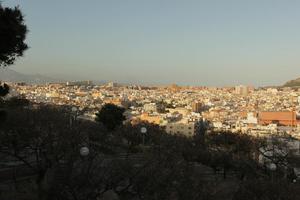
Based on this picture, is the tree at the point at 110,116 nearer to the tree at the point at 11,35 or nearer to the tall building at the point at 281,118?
the tree at the point at 11,35

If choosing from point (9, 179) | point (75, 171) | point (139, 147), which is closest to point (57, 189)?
point (75, 171)

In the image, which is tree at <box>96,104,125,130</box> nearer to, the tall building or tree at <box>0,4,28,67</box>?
tree at <box>0,4,28,67</box>

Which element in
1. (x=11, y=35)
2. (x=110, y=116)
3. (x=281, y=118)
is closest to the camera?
(x=11, y=35)

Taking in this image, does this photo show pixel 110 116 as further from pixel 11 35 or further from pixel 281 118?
pixel 281 118

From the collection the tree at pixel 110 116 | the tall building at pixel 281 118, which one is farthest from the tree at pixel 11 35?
the tall building at pixel 281 118

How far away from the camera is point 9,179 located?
16.3 m

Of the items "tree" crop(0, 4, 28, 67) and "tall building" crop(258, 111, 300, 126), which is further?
"tall building" crop(258, 111, 300, 126)

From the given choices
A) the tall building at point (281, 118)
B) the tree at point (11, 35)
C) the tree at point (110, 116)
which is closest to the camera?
the tree at point (11, 35)

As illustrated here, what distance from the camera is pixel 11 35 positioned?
10000mm

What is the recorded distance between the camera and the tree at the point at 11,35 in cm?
982

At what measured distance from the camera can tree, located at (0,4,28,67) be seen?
387 inches

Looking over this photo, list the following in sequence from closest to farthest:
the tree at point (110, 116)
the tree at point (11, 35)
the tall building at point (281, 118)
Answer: the tree at point (11, 35) → the tree at point (110, 116) → the tall building at point (281, 118)

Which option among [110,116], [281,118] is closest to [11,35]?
[110,116]

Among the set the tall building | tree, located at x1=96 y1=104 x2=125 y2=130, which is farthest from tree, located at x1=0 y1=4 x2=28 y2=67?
the tall building
